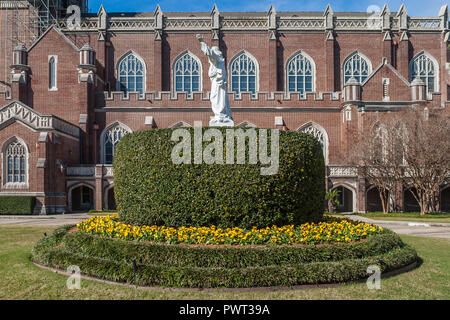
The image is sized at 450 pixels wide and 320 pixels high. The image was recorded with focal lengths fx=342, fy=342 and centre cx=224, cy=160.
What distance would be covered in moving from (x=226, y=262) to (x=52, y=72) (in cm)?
2862

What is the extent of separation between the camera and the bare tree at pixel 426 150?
20562 mm

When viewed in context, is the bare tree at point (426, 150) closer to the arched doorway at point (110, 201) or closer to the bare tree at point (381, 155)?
the bare tree at point (381, 155)

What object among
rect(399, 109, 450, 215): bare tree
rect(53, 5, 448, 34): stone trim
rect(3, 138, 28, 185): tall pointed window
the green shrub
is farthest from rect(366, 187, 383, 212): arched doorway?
rect(3, 138, 28, 185): tall pointed window

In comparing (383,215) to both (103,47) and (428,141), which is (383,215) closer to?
(428,141)

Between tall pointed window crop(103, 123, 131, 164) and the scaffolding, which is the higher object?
the scaffolding

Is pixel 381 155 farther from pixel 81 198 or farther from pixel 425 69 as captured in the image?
pixel 81 198

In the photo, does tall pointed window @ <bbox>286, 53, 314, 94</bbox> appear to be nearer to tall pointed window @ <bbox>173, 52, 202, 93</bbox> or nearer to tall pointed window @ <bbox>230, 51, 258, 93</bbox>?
tall pointed window @ <bbox>230, 51, 258, 93</bbox>

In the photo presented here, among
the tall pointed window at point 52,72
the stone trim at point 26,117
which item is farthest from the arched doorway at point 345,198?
the tall pointed window at point 52,72

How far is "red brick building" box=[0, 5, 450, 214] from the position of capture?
76.0 ft

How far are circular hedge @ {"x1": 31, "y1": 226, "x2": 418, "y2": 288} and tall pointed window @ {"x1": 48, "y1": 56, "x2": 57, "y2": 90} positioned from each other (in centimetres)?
2521

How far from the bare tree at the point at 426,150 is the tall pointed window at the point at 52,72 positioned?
27.1m

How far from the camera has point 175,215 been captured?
8156 mm

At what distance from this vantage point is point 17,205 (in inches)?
840

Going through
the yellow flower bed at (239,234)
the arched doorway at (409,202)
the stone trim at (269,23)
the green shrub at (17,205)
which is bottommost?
the arched doorway at (409,202)
